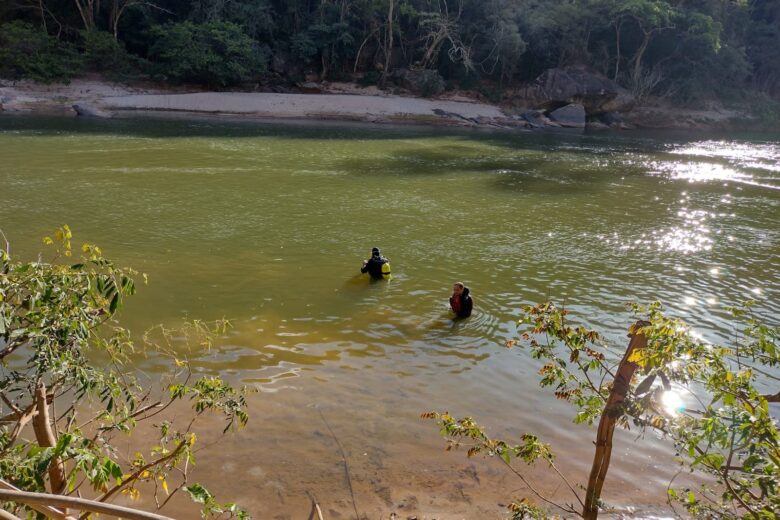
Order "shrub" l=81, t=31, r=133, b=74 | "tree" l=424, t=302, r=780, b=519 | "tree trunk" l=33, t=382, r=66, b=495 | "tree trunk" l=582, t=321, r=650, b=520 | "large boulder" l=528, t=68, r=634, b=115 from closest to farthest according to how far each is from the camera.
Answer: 1. "tree" l=424, t=302, r=780, b=519
2. "tree trunk" l=33, t=382, r=66, b=495
3. "tree trunk" l=582, t=321, r=650, b=520
4. "shrub" l=81, t=31, r=133, b=74
5. "large boulder" l=528, t=68, r=634, b=115

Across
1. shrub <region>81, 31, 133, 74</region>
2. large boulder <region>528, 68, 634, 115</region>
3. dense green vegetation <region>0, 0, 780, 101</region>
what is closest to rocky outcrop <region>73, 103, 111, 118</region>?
dense green vegetation <region>0, 0, 780, 101</region>

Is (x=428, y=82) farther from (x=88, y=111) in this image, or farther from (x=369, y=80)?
(x=88, y=111)

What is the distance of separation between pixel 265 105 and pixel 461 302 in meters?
33.5

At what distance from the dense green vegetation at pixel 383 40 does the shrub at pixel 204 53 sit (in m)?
0.09

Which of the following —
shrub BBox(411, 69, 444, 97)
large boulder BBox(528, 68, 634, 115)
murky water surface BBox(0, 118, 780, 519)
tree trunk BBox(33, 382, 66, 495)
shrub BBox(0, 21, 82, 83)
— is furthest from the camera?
large boulder BBox(528, 68, 634, 115)

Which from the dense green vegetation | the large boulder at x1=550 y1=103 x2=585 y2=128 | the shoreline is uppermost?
the dense green vegetation

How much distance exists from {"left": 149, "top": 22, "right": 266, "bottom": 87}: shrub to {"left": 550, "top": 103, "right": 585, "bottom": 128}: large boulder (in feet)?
78.5

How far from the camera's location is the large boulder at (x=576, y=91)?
152 feet

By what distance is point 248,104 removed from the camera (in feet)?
127

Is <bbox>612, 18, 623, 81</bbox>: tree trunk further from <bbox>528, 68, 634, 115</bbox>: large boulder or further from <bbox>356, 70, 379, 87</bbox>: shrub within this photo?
<bbox>356, 70, 379, 87</bbox>: shrub

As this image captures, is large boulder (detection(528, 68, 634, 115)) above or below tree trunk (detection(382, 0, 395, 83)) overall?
below

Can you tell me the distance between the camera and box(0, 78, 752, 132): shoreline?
34.2 m

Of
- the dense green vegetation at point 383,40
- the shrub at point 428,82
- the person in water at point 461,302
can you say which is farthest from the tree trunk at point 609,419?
the shrub at point 428,82

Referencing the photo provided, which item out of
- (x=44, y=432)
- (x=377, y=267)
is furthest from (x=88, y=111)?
(x=44, y=432)
